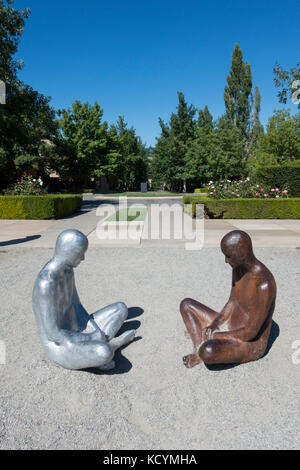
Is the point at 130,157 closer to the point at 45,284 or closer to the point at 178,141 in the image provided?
the point at 178,141

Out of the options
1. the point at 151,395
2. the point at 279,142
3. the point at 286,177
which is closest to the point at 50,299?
the point at 151,395

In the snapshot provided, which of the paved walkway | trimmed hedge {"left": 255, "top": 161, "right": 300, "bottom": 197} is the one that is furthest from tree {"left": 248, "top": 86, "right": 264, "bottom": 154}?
the paved walkway

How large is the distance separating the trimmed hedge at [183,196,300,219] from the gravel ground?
9.89 metres

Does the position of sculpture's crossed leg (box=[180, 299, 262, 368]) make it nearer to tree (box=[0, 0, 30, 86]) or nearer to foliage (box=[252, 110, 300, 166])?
tree (box=[0, 0, 30, 86])

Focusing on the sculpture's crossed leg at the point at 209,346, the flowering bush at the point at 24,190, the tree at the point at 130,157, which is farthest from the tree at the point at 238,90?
the sculpture's crossed leg at the point at 209,346

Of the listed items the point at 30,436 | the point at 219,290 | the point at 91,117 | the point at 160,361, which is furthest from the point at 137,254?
the point at 91,117

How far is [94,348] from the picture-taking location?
2.66 meters

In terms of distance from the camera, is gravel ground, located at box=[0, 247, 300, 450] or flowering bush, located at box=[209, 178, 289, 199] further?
flowering bush, located at box=[209, 178, 289, 199]

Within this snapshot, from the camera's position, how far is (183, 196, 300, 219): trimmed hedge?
1407 cm

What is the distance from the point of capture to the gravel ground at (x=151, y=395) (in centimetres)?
223

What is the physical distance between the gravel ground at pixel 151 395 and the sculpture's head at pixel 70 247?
44.9 inches

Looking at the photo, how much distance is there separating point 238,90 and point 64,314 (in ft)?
159
